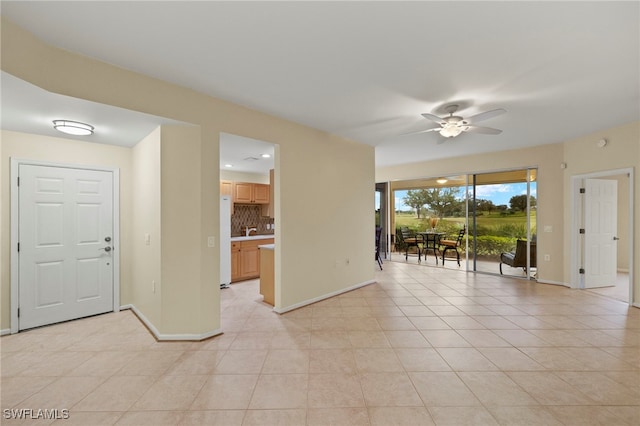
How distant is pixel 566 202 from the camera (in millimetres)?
4801

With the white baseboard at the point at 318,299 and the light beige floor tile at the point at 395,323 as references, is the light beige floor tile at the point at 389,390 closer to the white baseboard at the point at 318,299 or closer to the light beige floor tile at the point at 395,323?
the light beige floor tile at the point at 395,323

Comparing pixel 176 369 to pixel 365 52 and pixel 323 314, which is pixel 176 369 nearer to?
pixel 323 314

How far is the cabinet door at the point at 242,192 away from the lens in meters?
5.73

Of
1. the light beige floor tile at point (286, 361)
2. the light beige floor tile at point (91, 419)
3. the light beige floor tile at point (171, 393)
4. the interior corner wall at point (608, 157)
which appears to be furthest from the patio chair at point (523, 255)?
the light beige floor tile at point (91, 419)

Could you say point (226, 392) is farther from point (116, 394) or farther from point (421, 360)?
point (421, 360)

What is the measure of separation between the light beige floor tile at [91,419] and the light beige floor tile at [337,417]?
1297 millimetres

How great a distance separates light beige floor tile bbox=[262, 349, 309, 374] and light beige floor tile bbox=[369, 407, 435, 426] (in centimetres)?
69

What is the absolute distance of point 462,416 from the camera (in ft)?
5.71

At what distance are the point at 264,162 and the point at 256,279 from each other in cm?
242

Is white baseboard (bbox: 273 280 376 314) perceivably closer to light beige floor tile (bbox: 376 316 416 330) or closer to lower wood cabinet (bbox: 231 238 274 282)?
light beige floor tile (bbox: 376 316 416 330)

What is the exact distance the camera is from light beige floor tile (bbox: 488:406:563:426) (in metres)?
1.68

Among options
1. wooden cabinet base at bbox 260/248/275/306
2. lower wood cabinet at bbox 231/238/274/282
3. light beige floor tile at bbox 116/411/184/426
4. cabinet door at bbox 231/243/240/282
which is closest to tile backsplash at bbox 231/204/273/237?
lower wood cabinet at bbox 231/238/274/282

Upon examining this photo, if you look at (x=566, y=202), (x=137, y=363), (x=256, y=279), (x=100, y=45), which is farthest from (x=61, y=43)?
(x=566, y=202)

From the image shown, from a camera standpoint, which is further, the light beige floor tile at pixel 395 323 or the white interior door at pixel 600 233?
the white interior door at pixel 600 233
